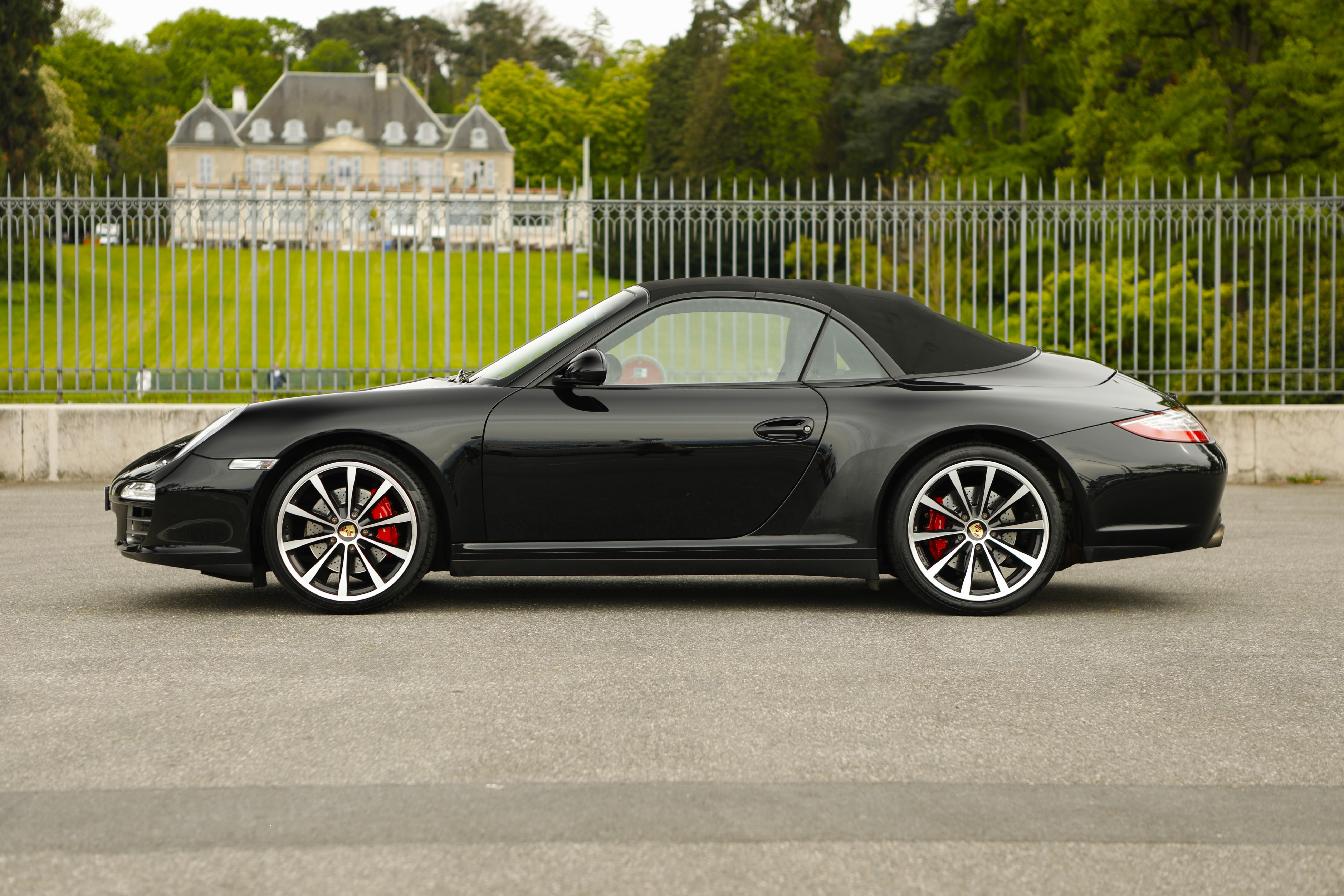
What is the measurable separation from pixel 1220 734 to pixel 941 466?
204 centimetres

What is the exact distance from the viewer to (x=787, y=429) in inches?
237

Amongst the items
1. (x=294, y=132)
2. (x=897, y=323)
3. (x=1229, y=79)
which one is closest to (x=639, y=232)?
(x=897, y=323)

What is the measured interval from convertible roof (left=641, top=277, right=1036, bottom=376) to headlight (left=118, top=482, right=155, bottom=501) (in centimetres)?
225

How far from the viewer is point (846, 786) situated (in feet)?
12.0

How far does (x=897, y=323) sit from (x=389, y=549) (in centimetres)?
239

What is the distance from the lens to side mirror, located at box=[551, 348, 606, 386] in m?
5.99

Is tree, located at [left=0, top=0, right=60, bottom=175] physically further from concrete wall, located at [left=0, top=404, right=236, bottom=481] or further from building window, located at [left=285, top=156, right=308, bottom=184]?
building window, located at [left=285, top=156, right=308, bottom=184]

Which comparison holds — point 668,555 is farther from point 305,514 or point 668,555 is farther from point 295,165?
point 295,165

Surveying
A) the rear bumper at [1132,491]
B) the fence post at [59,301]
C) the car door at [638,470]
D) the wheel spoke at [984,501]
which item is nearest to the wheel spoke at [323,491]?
the car door at [638,470]

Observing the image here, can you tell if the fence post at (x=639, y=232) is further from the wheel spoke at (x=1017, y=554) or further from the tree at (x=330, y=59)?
the tree at (x=330, y=59)

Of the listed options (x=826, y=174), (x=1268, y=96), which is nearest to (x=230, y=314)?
(x=1268, y=96)

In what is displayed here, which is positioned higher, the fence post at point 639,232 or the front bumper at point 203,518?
the fence post at point 639,232

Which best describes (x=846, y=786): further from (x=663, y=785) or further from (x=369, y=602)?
(x=369, y=602)

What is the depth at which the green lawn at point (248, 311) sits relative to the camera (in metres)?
12.9
